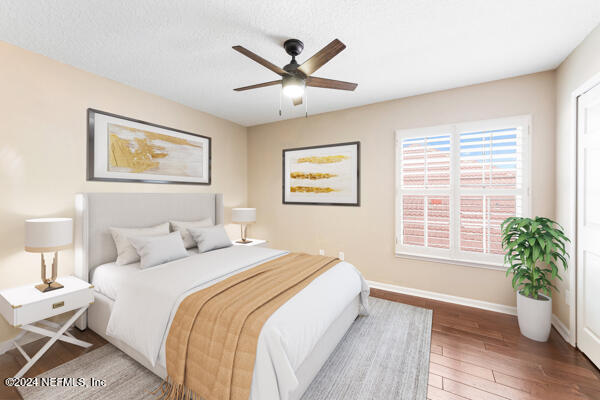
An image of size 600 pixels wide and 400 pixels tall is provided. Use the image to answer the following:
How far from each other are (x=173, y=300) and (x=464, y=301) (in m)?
3.29

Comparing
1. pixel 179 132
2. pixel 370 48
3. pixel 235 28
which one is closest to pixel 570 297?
pixel 370 48

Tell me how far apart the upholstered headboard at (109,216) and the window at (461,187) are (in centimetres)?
311

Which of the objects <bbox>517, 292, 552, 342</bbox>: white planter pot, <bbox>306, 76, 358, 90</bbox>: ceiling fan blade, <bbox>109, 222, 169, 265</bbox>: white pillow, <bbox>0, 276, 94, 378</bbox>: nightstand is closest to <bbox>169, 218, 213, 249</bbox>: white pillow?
<bbox>109, 222, 169, 265</bbox>: white pillow

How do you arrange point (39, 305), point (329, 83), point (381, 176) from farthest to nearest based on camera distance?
point (381, 176) < point (329, 83) < point (39, 305)

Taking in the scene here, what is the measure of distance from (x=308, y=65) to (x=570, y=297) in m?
3.13

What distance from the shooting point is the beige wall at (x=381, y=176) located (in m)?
2.79

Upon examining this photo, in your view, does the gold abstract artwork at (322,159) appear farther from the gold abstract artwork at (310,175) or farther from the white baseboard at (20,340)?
the white baseboard at (20,340)

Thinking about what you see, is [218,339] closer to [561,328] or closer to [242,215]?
[242,215]

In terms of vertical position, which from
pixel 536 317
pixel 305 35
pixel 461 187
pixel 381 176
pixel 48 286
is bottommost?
pixel 536 317

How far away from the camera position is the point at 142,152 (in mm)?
3230

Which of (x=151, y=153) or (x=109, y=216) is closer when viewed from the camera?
(x=109, y=216)

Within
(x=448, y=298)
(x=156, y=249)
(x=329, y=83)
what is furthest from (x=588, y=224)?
(x=156, y=249)

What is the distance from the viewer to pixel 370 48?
7.55ft

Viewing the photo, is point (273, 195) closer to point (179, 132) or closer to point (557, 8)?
point (179, 132)
